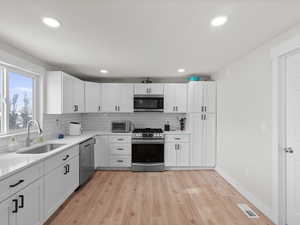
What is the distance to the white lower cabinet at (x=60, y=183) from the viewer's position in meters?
1.95

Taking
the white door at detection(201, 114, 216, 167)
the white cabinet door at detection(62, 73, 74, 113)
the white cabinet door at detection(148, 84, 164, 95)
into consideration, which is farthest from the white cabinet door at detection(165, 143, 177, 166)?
the white cabinet door at detection(62, 73, 74, 113)

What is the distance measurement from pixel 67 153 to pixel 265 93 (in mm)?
3070

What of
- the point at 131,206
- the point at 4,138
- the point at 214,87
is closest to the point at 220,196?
the point at 131,206

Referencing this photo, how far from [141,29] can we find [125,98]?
244 centimetres

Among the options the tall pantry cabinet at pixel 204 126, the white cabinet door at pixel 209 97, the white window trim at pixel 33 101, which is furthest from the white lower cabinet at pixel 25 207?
the white cabinet door at pixel 209 97

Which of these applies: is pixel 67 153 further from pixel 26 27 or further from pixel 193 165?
pixel 193 165

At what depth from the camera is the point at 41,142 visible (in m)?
2.67

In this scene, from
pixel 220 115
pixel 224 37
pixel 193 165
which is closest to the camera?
pixel 224 37

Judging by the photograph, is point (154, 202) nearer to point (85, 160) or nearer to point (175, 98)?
point (85, 160)

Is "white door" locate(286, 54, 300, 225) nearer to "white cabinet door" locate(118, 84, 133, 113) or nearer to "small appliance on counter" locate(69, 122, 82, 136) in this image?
"white cabinet door" locate(118, 84, 133, 113)

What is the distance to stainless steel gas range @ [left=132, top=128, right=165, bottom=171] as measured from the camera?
372 centimetres

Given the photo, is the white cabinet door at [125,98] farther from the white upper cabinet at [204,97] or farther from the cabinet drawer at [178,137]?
the white upper cabinet at [204,97]

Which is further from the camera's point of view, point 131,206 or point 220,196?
point 220,196

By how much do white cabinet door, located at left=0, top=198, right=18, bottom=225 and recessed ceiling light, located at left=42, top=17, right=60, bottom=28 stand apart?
1.75 meters
